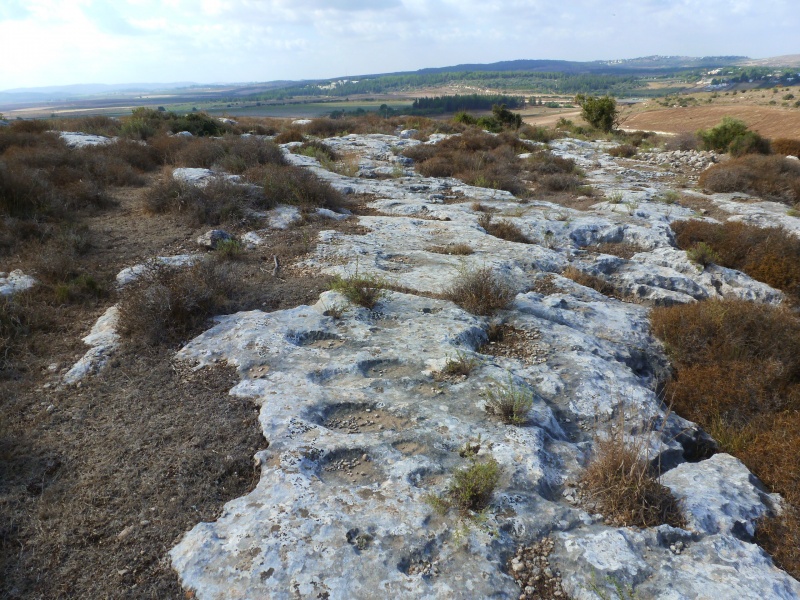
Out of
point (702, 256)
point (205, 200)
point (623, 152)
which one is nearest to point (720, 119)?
point (623, 152)

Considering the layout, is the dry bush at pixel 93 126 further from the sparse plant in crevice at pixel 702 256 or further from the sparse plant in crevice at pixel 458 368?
the sparse plant in crevice at pixel 702 256

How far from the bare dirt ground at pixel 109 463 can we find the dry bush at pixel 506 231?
257 inches

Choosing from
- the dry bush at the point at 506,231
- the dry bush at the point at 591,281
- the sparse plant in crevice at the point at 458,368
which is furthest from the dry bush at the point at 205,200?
the sparse plant in crevice at the point at 458,368

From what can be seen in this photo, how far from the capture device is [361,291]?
5.78 m

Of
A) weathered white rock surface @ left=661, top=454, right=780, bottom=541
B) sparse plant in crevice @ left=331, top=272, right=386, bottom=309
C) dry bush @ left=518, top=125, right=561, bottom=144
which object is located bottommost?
weathered white rock surface @ left=661, top=454, right=780, bottom=541

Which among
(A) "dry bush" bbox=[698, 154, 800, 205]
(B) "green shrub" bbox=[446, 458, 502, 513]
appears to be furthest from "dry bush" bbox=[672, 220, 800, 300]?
(B) "green shrub" bbox=[446, 458, 502, 513]

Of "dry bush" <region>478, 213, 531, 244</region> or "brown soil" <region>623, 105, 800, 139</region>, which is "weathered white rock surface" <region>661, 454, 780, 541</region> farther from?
"brown soil" <region>623, 105, 800, 139</region>

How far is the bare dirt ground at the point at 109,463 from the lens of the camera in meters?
2.76

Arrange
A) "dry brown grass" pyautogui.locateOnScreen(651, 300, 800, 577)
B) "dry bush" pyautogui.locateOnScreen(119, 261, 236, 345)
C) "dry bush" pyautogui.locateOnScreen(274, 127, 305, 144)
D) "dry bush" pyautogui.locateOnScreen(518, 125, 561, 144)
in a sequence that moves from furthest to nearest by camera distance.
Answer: "dry bush" pyautogui.locateOnScreen(518, 125, 561, 144) < "dry bush" pyautogui.locateOnScreen(274, 127, 305, 144) < "dry bush" pyautogui.locateOnScreen(119, 261, 236, 345) < "dry brown grass" pyautogui.locateOnScreen(651, 300, 800, 577)

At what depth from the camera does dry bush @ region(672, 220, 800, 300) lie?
26.2ft

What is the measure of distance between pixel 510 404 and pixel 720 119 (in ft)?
163

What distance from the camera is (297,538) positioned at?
2.79m

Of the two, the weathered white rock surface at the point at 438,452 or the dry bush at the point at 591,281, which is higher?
the weathered white rock surface at the point at 438,452

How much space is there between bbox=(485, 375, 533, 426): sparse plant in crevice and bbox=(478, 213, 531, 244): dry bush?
5.69 meters
